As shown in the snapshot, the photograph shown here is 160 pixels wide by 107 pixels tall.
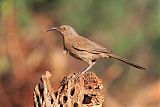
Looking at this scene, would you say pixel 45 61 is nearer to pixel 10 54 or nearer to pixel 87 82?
pixel 10 54

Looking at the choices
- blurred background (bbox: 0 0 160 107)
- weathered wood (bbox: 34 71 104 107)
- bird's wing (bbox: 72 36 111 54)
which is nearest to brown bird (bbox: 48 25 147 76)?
bird's wing (bbox: 72 36 111 54)

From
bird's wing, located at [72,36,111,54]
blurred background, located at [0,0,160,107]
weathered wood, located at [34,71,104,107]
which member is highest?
blurred background, located at [0,0,160,107]

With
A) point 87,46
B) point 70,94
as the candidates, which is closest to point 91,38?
point 87,46

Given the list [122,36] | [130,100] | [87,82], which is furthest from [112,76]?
[87,82]

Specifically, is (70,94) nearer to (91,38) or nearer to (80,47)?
(80,47)

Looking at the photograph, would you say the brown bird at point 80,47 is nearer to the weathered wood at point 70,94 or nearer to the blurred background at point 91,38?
the weathered wood at point 70,94

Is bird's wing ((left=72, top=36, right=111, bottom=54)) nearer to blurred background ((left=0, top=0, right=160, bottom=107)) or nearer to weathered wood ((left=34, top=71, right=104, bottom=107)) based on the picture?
weathered wood ((left=34, top=71, right=104, bottom=107))
